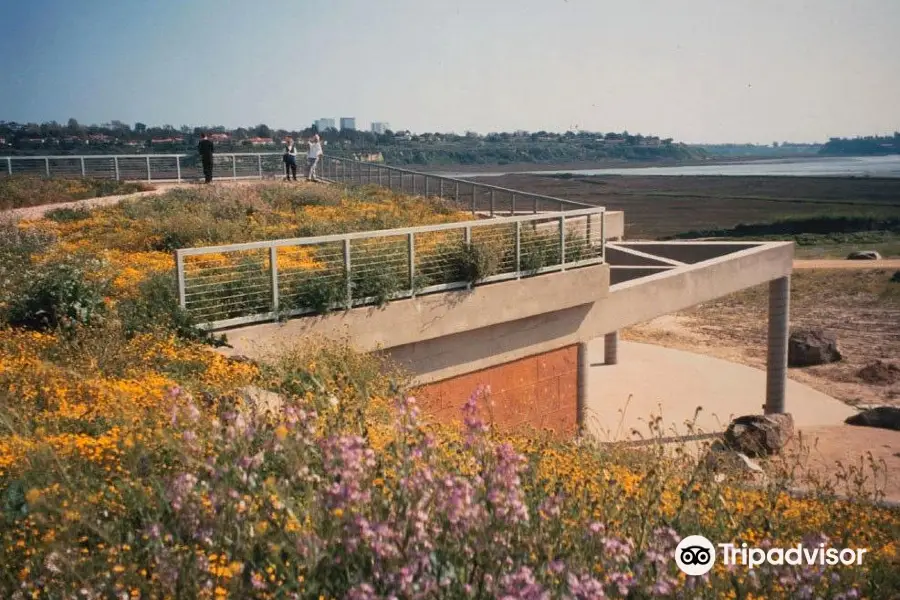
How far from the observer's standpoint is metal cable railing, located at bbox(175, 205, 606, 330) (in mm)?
12531

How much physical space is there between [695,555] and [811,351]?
90.9 feet

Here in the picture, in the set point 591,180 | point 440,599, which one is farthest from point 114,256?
point 591,180

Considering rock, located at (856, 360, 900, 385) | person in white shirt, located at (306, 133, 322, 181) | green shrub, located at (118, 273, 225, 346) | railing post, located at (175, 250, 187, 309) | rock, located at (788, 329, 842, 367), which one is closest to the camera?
green shrub, located at (118, 273, 225, 346)

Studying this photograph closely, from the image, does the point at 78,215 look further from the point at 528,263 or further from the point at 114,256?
the point at 528,263

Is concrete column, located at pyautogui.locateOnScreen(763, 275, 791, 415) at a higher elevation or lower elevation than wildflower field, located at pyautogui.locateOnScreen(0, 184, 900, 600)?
lower

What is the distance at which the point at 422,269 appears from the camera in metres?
15.3

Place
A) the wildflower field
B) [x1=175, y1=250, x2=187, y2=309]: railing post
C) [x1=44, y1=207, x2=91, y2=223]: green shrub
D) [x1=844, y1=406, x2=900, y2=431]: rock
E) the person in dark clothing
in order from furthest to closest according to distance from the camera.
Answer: the person in dark clothing
[x1=44, y1=207, x2=91, y2=223]: green shrub
[x1=844, y1=406, x2=900, y2=431]: rock
[x1=175, y1=250, x2=187, y2=309]: railing post
the wildflower field

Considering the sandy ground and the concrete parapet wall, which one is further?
the sandy ground

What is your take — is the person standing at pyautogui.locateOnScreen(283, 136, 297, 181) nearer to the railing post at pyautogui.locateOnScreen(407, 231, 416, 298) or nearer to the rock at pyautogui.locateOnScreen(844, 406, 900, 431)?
the railing post at pyautogui.locateOnScreen(407, 231, 416, 298)

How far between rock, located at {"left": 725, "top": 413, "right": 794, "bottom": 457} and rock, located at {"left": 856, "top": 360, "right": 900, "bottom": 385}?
33.1ft

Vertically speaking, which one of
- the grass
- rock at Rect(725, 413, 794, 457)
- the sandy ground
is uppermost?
the grass

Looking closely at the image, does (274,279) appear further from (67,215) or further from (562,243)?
(67,215)

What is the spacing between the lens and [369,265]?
1420 centimetres


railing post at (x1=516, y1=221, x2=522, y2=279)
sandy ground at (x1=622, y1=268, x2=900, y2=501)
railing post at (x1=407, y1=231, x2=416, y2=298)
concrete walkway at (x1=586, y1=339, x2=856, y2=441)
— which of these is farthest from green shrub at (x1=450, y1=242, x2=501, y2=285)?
sandy ground at (x1=622, y1=268, x2=900, y2=501)
